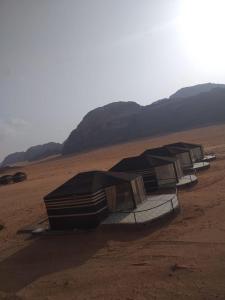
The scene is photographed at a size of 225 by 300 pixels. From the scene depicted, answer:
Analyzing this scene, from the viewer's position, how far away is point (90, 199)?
21.0 m

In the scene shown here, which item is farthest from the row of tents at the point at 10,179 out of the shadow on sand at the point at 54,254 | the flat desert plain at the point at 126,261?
the shadow on sand at the point at 54,254

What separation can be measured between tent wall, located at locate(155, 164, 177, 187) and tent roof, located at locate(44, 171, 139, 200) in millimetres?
5649

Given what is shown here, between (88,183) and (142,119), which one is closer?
(88,183)

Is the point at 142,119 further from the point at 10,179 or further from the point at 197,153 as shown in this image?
the point at 197,153

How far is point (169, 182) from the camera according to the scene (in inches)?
1172

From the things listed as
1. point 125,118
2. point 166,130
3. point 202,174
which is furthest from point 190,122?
point 202,174

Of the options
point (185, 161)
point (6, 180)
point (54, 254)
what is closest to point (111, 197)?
point (54, 254)

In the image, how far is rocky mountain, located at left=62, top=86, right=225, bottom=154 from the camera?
138 meters

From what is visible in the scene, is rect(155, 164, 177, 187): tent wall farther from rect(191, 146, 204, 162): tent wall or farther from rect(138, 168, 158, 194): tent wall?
rect(191, 146, 204, 162): tent wall

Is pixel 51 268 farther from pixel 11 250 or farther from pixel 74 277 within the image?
pixel 11 250

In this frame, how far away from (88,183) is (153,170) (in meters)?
8.52

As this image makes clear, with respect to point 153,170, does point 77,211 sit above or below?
below

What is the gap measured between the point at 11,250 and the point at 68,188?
4.78 m

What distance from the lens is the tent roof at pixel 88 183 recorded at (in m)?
21.4
